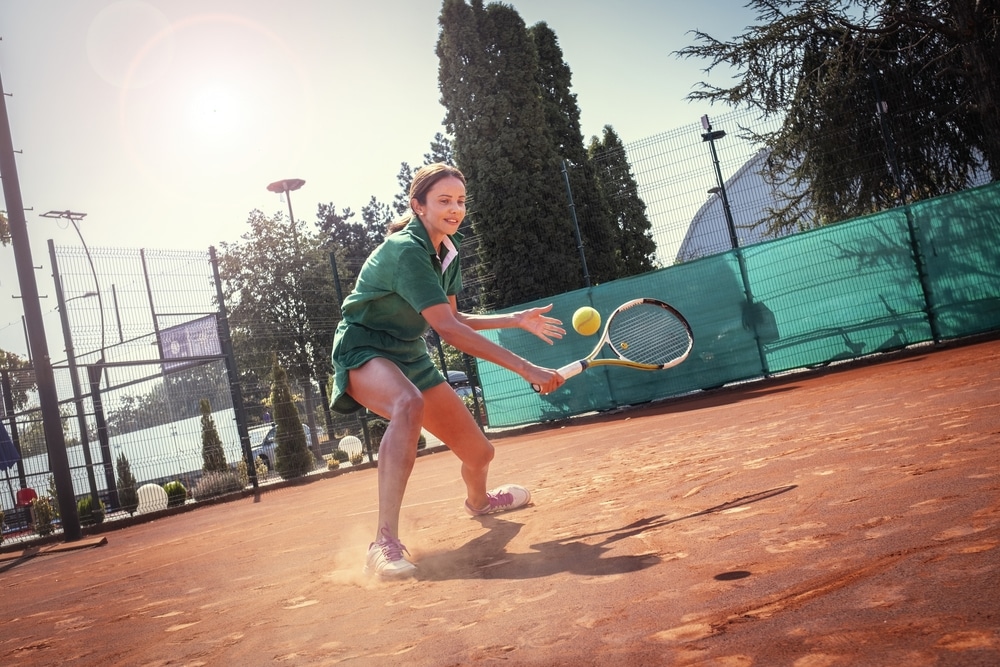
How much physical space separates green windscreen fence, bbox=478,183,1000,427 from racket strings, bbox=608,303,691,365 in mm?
4075

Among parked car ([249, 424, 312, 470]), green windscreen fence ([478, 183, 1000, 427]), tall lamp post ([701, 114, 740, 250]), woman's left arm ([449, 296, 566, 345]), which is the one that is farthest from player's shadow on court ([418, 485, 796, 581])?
parked car ([249, 424, 312, 470])

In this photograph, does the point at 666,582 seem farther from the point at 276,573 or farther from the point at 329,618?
the point at 276,573

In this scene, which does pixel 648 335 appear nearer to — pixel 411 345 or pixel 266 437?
pixel 411 345

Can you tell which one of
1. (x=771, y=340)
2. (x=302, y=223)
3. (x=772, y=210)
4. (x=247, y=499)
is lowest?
(x=247, y=499)

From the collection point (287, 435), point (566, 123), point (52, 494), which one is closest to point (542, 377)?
point (52, 494)

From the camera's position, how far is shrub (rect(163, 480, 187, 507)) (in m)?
11.9

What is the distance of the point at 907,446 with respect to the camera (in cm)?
377

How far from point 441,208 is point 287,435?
1086cm

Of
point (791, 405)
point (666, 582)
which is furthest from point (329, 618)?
point (791, 405)

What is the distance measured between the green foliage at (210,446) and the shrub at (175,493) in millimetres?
447

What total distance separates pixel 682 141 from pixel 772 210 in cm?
346

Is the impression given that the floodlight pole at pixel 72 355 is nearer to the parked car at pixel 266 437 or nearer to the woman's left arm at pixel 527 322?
the parked car at pixel 266 437

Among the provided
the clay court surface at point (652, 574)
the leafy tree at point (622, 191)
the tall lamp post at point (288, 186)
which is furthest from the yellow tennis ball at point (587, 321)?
the tall lamp post at point (288, 186)

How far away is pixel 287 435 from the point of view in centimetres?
1390
